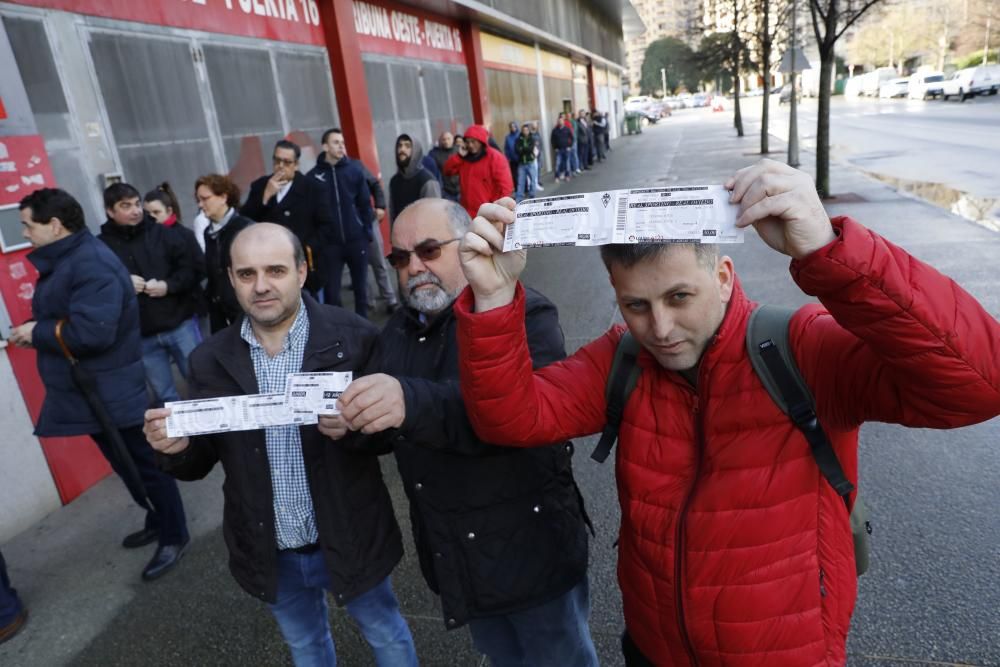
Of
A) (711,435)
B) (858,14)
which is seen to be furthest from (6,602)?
(858,14)

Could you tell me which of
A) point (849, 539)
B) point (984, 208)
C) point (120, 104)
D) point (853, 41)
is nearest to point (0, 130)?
point (120, 104)

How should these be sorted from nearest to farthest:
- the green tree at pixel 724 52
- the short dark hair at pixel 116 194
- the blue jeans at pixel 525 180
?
the short dark hair at pixel 116 194 → the blue jeans at pixel 525 180 → the green tree at pixel 724 52

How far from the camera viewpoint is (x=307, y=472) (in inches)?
85.0

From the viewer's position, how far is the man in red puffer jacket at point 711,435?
1376mm

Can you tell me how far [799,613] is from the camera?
1.43 metres

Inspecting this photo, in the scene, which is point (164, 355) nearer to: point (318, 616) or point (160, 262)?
point (160, 262)

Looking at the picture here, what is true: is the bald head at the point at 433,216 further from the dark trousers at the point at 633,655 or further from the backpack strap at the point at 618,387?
the dark trousers at the point at 633,655

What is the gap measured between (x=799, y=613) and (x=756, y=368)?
53 centimetres

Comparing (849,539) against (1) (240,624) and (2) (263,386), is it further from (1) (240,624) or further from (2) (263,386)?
(1) (240,624)

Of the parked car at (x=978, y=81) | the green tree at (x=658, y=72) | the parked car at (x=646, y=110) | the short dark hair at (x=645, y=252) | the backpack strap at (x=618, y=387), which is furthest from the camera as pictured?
the green tree at (x=658, y=72)

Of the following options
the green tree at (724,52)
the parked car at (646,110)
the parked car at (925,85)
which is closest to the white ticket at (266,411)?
the green tree at (724,52)

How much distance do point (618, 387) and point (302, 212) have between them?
4.86 meters

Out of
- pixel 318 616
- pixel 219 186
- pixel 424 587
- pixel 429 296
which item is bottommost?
pixel 424 587

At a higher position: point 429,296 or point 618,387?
point 429,296
